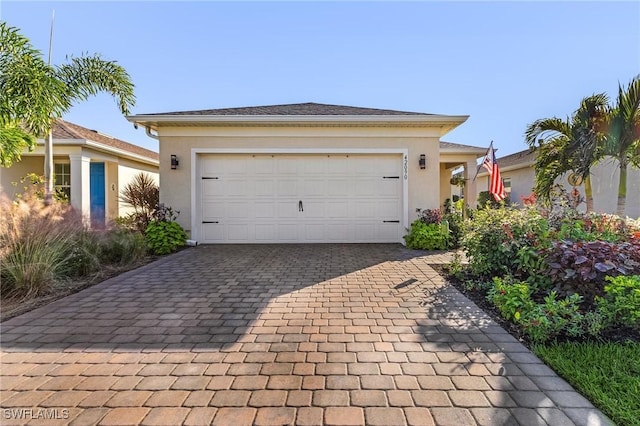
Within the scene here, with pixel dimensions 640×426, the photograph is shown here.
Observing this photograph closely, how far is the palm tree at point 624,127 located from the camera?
6.35 metres

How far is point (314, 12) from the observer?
27.9 feet

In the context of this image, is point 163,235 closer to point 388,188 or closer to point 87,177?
point 87,177

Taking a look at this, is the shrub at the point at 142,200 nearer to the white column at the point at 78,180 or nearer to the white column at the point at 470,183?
the white column at the point at 78,180

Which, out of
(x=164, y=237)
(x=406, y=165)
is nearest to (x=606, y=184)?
(x=406, y=165)

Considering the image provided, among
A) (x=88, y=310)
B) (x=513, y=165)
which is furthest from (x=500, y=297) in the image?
(x=513, y=165)

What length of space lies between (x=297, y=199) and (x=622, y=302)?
22.4 ft

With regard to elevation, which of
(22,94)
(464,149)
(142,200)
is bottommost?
(142,200)

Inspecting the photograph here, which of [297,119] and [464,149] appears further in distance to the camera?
[464,149]

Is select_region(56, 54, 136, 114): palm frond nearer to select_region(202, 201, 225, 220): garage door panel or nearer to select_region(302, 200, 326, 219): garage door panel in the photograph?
select_region(202, 201, 225, 220): garage door panel

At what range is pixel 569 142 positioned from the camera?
722cm

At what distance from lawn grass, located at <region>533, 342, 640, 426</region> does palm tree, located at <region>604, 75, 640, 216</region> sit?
5.90m

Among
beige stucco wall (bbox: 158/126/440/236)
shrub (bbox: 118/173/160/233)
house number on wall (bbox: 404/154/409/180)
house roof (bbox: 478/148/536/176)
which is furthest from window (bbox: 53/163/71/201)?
house roof (bbox: 478/148/536/176)

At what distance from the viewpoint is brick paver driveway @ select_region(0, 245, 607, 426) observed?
6.33 feet

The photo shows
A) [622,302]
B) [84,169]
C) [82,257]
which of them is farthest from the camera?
[84,169]
